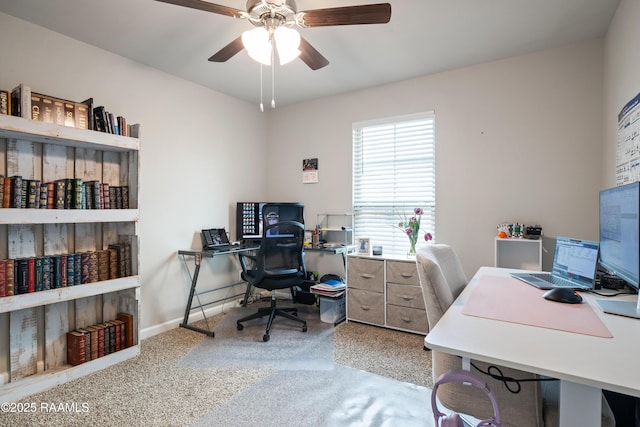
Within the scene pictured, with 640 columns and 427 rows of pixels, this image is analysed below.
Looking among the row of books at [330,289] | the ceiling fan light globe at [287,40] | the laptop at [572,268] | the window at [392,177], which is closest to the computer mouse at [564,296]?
the laptop at [572,268]

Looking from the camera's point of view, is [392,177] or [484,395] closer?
[484,395]

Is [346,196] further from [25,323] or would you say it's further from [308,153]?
[25,323]

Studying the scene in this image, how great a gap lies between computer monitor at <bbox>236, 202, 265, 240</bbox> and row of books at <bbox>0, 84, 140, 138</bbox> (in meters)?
1.39

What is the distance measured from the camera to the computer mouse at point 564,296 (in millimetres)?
1387

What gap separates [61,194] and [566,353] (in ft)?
9.60

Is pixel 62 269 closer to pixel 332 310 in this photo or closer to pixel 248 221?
pixel 248 221

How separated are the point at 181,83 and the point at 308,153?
1600 mm

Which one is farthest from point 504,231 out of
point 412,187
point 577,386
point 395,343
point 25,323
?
point 25,323

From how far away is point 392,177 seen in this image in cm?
348

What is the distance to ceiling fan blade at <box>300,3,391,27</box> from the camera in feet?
5.31

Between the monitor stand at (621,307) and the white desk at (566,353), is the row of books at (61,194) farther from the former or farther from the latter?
the monitor stand at (621,307)

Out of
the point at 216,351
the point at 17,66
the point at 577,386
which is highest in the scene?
the point at 17,66

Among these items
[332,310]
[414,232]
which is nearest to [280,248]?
[332,310]

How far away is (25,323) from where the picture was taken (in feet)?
7.15
